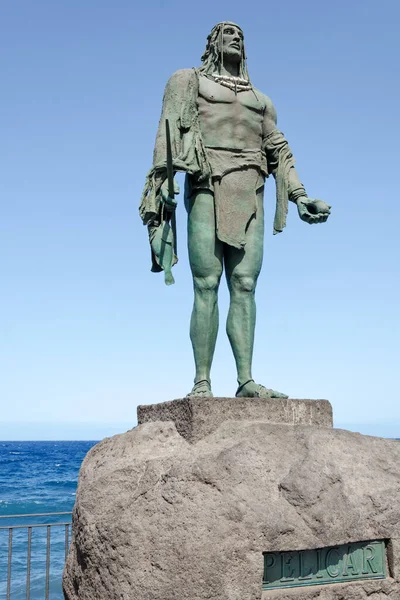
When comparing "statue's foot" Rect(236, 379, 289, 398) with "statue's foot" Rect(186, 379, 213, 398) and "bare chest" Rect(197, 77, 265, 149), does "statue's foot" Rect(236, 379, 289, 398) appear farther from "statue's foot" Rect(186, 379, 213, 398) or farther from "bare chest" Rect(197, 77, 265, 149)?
"bare chest" Rect(197, 77, 265, 149)

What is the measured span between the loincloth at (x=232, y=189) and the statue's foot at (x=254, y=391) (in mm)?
1033

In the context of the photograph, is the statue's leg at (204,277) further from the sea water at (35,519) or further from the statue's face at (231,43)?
the sea water at (35,519)

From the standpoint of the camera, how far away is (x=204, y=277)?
5559mm

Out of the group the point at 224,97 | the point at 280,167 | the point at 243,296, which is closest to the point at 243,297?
the point at 243,296

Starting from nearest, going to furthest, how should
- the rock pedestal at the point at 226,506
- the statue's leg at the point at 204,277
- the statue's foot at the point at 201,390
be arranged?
the rock pedestal at the point at 226,506 → the statue's foot at the point at 201,390 → the statue's leg at the point at 204,277

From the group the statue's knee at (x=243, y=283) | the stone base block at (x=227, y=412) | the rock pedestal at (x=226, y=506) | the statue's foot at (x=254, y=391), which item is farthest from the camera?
the statue's knee at (x=243, y=283)

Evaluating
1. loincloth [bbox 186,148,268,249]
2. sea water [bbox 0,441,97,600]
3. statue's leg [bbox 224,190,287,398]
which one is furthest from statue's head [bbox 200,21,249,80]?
sea water [bbox 0,441,97,600]

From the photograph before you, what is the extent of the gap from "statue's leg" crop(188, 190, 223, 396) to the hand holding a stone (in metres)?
0.73

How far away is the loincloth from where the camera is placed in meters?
5.58

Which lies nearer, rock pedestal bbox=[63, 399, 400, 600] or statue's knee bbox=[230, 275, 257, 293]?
rock pedestal bbox=[63, 399, 400, 600]

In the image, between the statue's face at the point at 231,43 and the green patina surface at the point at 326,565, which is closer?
the green patina surface at the point at 326,565

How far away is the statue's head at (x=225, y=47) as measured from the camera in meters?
5.87

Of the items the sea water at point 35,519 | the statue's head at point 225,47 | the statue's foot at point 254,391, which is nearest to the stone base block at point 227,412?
the statue's foot at point 254,391

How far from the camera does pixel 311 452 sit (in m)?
4.73
